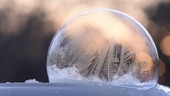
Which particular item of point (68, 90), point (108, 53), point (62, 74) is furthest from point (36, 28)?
point (68, 90)

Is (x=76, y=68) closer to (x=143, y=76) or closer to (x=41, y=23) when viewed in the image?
(x=143, y=76)

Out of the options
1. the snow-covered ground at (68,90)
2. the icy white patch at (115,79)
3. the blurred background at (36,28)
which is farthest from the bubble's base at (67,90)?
the blurred background at (36,28)

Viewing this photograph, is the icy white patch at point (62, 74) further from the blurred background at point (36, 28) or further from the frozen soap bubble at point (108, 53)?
the blurred background at point (36, 28)

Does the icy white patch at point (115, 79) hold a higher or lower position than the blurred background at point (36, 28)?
lower

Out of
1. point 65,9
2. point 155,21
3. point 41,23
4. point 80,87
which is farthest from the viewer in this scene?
point 41,23

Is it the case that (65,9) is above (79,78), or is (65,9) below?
above

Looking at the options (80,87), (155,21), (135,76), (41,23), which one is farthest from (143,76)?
(41,23)

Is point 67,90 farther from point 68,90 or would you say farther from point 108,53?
point 108,53
